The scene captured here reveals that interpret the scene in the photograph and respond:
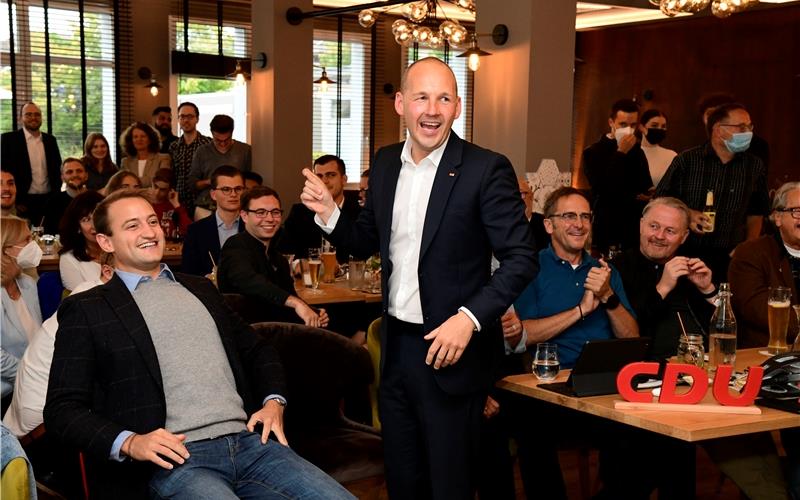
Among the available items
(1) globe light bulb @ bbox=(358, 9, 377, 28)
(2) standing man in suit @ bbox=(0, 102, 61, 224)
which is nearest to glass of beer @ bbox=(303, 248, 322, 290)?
(1) globe light bulb @ bbox=(358, 9, 377, 28)

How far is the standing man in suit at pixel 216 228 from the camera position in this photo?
564cm

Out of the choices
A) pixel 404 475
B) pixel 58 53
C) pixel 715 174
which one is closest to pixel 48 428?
pixel 404 475

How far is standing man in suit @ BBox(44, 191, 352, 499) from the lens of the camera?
8.27ft

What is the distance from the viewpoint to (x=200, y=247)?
564 cm

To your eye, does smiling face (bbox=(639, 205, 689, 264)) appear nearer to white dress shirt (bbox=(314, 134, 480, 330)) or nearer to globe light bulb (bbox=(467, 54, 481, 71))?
white dress shirt (bbox=(314, 134, 480, 330))

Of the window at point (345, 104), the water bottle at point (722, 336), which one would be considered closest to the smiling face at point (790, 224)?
the water bottle at point (722, 336)

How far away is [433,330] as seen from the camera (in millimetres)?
2670

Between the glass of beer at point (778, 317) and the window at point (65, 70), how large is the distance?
9810mm

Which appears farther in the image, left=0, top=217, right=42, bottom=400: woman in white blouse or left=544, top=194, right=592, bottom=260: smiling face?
left=544, top=194, right=592, bottom=260: smiling face

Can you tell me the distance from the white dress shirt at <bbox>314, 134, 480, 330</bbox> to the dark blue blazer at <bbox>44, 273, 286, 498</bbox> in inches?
24.7

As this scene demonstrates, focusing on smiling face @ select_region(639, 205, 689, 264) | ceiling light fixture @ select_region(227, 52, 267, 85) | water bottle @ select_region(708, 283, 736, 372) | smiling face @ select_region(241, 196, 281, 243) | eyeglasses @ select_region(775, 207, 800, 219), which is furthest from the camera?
ceiling light fixture @ select_region(227, 52, 267, 85)

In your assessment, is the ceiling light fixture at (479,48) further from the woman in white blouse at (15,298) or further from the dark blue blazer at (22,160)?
the dark blue blazer at (22,160)

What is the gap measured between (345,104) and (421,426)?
38.4 ft

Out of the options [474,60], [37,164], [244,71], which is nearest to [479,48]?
[474,60]
